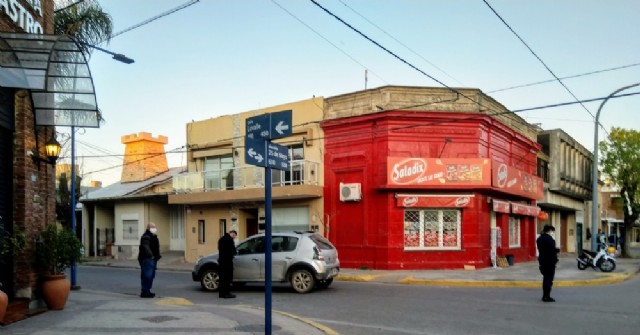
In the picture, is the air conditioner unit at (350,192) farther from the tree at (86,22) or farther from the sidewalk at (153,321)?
the sidewalk at (153,321)

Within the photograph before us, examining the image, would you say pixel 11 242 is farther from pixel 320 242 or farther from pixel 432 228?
pixel 432 228

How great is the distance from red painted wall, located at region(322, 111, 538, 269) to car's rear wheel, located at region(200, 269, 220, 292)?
7625 millimetres

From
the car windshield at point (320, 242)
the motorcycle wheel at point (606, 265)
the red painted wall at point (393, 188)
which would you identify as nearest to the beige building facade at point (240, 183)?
the red painted wall at point (393, 188)

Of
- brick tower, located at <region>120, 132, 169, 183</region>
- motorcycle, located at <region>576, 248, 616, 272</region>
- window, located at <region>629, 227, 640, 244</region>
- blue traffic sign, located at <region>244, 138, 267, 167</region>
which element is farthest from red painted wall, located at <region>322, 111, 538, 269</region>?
window, located at <region>629, 227, 640, 244</region>

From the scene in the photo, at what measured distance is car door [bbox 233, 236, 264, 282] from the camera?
582 inches

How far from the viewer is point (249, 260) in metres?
14.9

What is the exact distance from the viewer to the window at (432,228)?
2111cm

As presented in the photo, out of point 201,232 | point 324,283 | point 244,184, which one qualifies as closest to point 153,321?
point 324,283

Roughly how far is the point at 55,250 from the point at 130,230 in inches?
845

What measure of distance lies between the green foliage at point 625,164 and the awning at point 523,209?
7684 mm

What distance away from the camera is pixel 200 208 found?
27172 millimetres

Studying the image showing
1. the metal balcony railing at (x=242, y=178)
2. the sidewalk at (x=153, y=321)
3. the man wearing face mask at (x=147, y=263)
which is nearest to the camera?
the sidewalk at (x=153, y=321)

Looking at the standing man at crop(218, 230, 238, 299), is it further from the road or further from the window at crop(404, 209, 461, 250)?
the window at crop(404, 209, 461, 250)

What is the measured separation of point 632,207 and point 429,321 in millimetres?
26443
